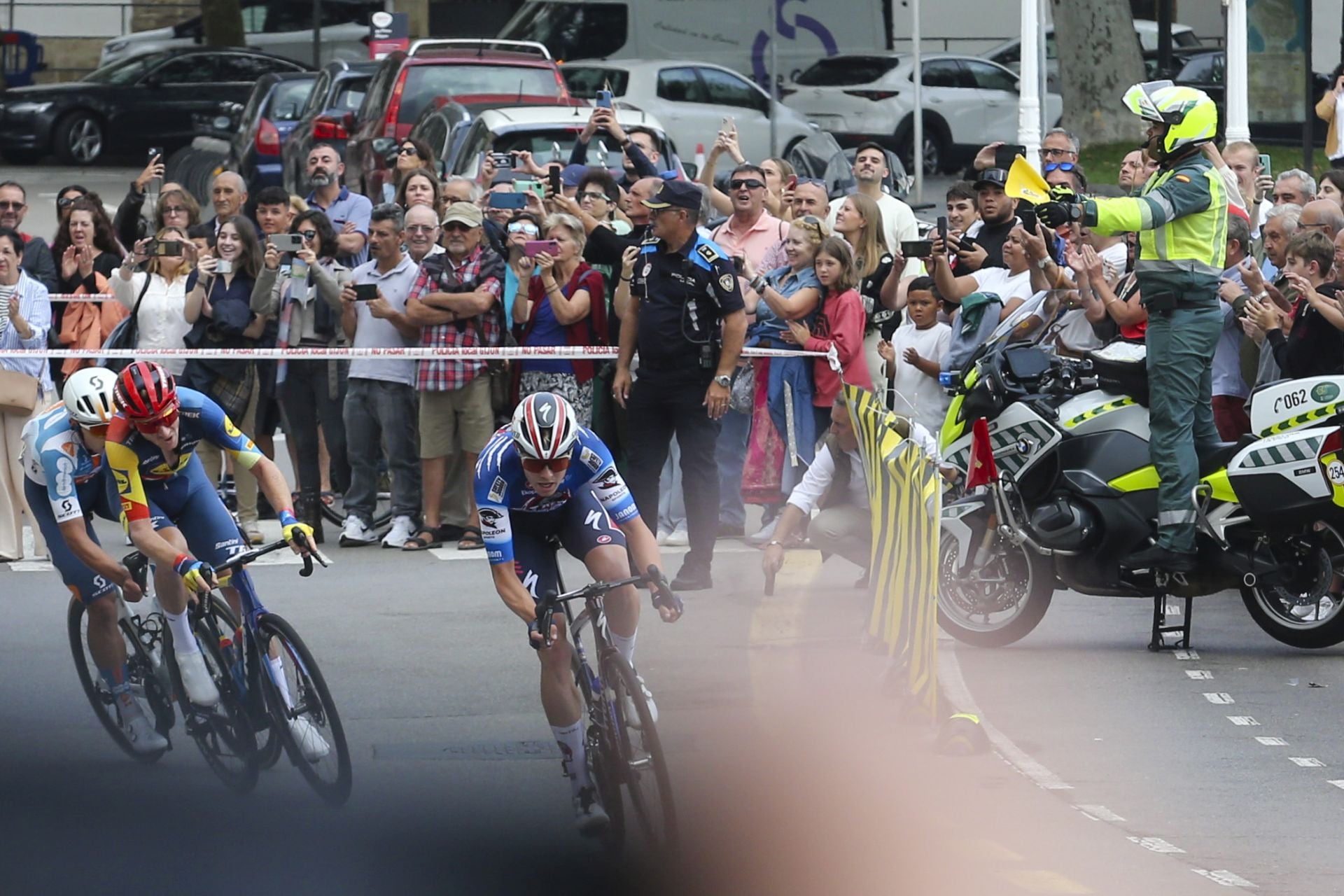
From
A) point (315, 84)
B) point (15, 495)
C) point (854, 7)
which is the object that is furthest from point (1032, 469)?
point (854, 7)

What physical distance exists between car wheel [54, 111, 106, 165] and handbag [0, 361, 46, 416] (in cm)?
2012

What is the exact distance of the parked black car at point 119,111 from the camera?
32500 mm

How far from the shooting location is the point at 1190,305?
10031 millimetres

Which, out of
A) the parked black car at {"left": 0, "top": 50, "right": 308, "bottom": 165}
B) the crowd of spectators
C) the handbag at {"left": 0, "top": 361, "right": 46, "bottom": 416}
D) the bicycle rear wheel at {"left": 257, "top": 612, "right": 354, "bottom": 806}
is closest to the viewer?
the bicycle rear wheel at {"left": 257, "top": 612, "right": 354, "bottom": 806}

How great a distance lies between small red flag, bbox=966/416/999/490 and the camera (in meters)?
9.40

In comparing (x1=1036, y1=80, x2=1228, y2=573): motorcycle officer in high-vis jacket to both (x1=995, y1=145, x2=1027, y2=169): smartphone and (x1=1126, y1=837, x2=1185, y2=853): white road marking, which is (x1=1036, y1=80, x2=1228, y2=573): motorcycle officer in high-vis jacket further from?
(x1=995, y1=145, x2=1027, y2=169): smartphone

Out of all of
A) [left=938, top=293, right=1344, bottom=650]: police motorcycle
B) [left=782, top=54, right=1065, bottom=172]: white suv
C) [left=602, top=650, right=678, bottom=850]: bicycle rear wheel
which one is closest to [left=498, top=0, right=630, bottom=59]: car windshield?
[left=782, top=54, right=1065, bottom=172]: white suv

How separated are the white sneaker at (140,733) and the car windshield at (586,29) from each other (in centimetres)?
2084

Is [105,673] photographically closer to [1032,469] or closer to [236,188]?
[1032,469]

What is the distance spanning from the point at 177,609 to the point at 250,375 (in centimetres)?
511

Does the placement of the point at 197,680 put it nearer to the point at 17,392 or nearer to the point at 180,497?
the point at 180,497

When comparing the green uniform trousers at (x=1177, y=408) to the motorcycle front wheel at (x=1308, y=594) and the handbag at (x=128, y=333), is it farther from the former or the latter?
the handbag at (x=128, y=333)

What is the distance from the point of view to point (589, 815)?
7.64 metres

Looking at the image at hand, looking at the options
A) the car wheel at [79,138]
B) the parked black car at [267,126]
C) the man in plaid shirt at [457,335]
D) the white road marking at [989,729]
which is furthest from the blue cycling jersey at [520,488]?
the car wheel at [79,138]
